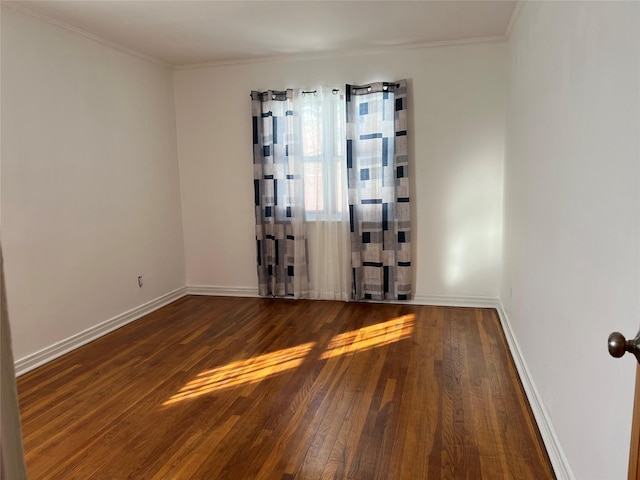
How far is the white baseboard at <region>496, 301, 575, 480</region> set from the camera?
1868mm

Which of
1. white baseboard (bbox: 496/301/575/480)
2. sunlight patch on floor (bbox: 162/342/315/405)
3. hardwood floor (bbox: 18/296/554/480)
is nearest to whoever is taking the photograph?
white baseboard (bbox: 496/301/575/480)

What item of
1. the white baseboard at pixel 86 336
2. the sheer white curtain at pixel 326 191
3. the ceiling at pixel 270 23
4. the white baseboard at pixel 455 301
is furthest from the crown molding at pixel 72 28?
the white baseboard at pixel 455 301

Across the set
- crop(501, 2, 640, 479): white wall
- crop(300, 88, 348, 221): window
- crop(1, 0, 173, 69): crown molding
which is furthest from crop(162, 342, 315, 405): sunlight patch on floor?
crop(1, 0, 173, 69): crown molding

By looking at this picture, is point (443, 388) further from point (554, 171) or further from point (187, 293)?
point (187, 293)

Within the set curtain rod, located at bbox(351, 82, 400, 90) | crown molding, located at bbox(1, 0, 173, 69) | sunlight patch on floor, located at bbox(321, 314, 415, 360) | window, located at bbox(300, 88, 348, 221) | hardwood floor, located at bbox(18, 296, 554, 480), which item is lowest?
hardwood floor, located at bbox(18, 296, 554, 480)

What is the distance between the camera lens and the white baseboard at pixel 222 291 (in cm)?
502

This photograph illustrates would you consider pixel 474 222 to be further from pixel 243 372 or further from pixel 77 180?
pixel 77 180

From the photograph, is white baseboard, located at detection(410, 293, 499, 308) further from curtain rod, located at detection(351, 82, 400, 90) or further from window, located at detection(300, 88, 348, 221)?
curtain rod, located at detection(351, 82, 400, 90)

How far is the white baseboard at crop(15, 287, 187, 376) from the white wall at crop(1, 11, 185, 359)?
0.16 ft

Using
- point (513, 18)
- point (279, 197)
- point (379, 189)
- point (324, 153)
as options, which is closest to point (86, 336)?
point (279, 197)

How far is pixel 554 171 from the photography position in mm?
2105

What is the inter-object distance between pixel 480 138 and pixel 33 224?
375 cm

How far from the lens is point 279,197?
15.5 feet

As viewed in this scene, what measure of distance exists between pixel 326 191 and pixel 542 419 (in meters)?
2.92
